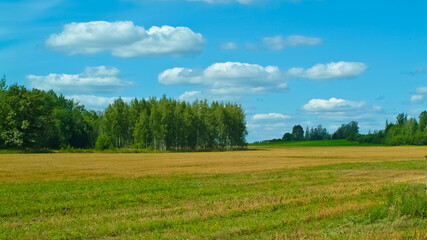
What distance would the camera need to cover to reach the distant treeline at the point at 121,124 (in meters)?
91.8

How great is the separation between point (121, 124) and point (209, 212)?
11725 centimetres

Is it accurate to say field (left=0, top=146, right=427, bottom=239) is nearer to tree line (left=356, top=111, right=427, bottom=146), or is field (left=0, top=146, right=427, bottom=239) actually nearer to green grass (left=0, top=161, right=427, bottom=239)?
green grass (left=0, top=161, right=427, bottom=239)

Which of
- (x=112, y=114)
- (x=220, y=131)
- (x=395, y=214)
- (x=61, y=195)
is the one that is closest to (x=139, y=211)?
(x=61, y=195)

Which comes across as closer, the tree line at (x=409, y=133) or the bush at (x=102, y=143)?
the bush at (x=102, y=143)

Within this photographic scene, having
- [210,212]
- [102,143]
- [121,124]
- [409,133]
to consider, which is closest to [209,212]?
[210,212]

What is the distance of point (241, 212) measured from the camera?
1596 centimetres

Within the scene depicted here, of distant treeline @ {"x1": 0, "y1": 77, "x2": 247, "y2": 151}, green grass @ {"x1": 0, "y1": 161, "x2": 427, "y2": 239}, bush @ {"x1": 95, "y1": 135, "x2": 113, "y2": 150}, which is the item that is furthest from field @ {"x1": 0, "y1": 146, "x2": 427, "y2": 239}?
bush @ {"x1": 95, "y1": 135, "x2": 113, "y2": 150}

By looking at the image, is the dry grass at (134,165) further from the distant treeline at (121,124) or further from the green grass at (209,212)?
the distant treeline at (121,124)

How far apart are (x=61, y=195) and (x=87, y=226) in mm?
7514

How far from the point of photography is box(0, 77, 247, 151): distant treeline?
91.8m

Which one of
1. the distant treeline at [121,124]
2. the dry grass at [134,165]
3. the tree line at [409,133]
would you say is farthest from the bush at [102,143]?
the tree line at [409,133]

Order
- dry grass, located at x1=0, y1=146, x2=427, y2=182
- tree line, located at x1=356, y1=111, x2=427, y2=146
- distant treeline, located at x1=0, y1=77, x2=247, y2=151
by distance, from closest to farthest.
Answer: 1. dry grass, located at x1=0, y1=146, x2=427, y2=182
2. distant treeline, located at x1=0, y1=77, x2=247, y2=151
3. tree line, located at x1=356, y1=111, x2=427, y2=146

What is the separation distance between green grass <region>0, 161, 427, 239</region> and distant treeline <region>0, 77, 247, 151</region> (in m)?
73.4

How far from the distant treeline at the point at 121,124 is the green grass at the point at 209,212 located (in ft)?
241
